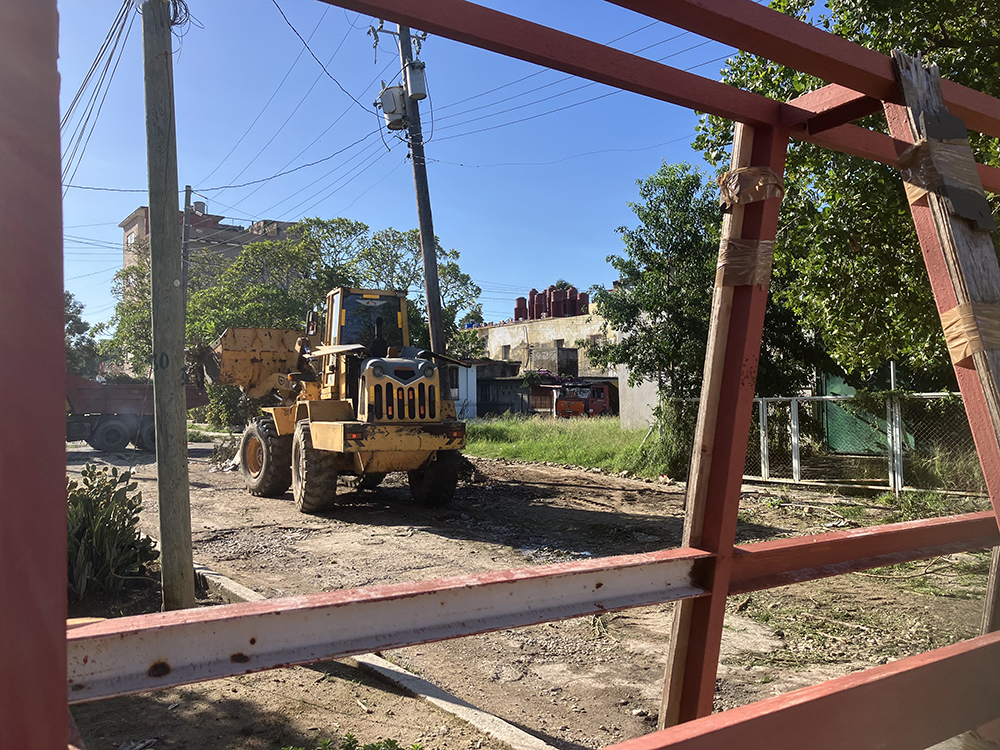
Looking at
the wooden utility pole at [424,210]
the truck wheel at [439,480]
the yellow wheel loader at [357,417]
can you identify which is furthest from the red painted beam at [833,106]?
the wooden utility pole at [424,210]

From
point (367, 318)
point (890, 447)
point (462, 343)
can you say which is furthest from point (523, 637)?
point (462, 343)

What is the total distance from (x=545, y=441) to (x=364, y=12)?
1692 cm

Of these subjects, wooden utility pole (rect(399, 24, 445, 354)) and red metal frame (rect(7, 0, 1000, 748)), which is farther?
wooden utility pole (rect(399, 24, 445, 354))

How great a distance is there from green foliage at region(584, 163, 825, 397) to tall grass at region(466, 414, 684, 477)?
1447 millimetres

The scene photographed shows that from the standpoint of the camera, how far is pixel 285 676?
402 cm

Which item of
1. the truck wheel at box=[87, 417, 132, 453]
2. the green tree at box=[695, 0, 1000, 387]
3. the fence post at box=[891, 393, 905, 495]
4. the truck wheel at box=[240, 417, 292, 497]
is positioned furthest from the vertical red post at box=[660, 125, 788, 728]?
the truck wheel at box=[87, 417, 132, 453]

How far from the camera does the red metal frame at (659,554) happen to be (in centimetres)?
101

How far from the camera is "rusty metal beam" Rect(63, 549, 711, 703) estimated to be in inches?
55.0

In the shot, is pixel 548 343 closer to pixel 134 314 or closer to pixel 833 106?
pixel 134 314

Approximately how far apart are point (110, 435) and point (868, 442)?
19.6 m

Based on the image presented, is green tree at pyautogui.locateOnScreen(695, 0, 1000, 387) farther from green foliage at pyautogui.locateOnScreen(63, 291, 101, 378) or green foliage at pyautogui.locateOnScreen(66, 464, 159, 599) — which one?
green foliage at pyautogui.locateOnScreen(63, 291, 101, 378)

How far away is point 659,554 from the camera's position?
6.92 ft

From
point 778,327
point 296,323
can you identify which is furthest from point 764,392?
point 296,323

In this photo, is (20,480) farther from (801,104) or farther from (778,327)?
(778,327)
